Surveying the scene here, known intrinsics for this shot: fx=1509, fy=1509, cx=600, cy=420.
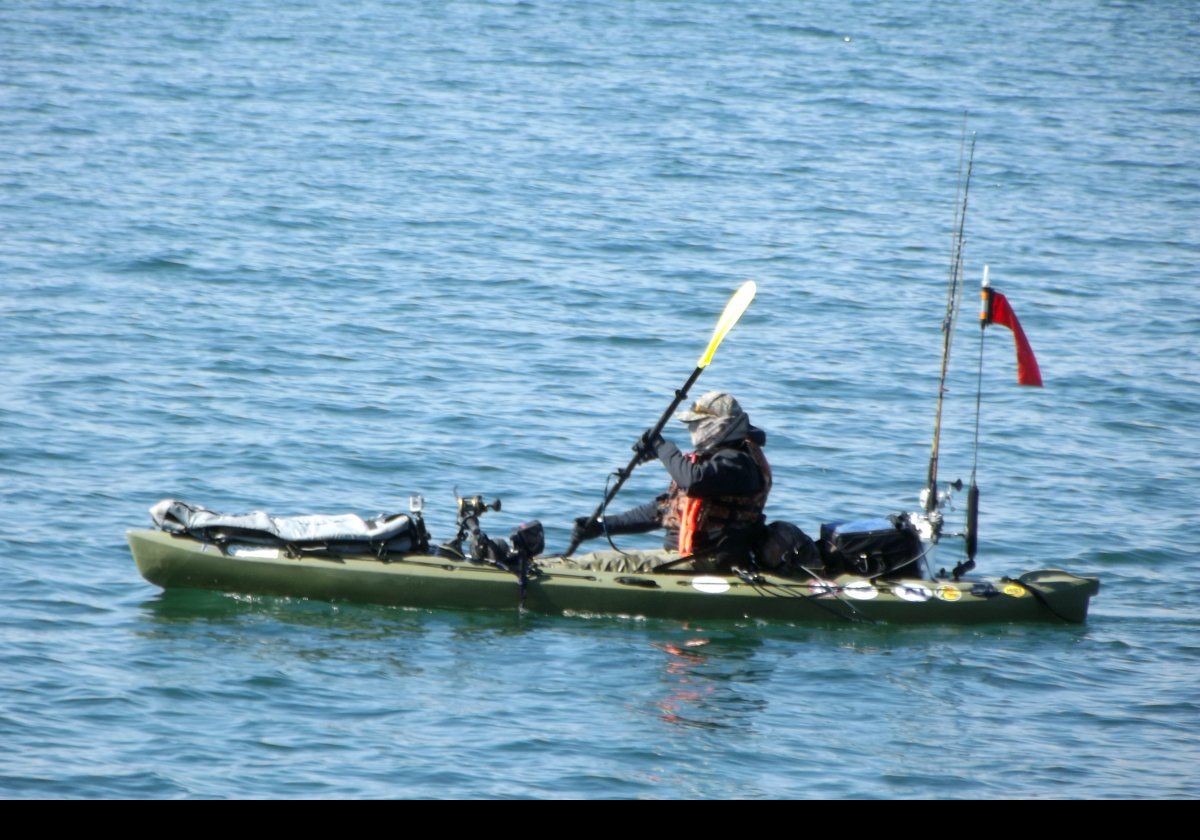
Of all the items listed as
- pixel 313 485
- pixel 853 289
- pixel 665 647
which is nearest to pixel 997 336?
pixel 853 289

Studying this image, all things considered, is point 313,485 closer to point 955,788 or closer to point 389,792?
point 389,792

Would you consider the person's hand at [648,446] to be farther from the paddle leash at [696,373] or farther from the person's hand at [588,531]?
the person's hand at [588,531]

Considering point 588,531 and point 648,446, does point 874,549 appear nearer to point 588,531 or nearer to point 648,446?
point 648,446

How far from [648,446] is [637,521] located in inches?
22.8

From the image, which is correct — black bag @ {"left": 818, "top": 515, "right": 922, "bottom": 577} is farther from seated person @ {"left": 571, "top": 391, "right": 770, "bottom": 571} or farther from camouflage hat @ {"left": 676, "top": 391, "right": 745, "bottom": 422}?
camouflage hat @ {"left": 676, "top": 391, "right": 745, "bottom": 422}

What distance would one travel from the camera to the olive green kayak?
24.4 ft

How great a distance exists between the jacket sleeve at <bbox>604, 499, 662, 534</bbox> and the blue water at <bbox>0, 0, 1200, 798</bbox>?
25.0 inches

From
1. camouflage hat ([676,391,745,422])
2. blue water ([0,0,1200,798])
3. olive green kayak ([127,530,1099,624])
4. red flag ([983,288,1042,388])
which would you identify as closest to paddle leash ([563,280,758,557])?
camouflage hat ([676,391,745,422])

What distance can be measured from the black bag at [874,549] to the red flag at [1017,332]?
1015 millimetres

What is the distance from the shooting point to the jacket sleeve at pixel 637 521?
792cm

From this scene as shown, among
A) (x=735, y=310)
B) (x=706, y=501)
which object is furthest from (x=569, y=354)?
(x=706, y=501)

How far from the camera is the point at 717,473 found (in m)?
7.27

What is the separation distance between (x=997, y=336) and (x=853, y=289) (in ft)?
5.23

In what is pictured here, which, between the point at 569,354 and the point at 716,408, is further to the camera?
the point at 569,354
